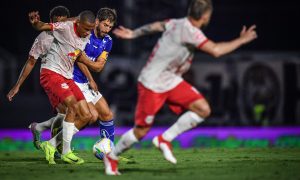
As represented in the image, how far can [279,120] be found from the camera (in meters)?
18.6

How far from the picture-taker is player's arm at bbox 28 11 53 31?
9.05 meters

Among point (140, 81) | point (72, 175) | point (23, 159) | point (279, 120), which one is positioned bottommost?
point (279, 120)

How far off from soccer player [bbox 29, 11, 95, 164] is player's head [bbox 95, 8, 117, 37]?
296mm

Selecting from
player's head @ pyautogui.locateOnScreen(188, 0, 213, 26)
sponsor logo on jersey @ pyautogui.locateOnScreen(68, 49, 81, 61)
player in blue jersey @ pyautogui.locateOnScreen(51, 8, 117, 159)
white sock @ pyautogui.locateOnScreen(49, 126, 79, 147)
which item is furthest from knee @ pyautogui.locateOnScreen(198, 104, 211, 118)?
white sock @ pyautogui.locateOnScreen(49, 126, 79, 147)

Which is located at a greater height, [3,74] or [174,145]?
[3,74]

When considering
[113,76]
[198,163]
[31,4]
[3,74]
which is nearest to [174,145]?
[113,76]

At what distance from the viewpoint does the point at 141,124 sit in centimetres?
797

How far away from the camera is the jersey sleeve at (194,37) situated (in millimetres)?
7812

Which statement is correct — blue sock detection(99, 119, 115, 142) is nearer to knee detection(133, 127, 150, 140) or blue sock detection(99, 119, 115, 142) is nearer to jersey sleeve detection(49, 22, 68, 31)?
jersey sleeve detection(49, 22, 68, 31)

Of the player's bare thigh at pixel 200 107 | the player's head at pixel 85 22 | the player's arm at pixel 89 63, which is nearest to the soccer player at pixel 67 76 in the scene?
the player's head at pixel 85 22

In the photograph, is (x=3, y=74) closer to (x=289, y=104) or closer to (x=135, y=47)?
(x=135, y=47)

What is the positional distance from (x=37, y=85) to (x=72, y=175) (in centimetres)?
1009

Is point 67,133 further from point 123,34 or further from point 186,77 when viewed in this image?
point 186,77

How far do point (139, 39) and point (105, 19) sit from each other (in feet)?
29.3
